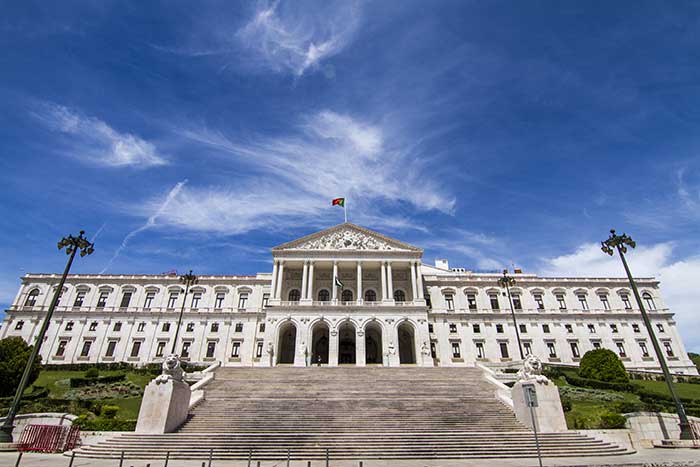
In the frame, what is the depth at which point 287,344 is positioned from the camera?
152 ft

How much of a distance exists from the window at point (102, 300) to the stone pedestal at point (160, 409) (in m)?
38.8

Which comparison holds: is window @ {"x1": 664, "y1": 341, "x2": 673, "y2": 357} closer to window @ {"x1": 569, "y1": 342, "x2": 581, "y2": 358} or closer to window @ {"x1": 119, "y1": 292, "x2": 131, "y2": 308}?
window @ {"x1": 569, "y1": 342, "x2": 581, "y2": 358}

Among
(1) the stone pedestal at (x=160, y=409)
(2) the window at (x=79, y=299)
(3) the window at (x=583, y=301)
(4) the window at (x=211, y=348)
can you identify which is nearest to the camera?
(1) the stone pedestal at (x=160, y=409)

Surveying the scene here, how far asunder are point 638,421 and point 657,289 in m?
41.9

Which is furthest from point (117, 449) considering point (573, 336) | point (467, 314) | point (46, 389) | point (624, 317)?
point (624, 317)

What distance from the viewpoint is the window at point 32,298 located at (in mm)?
49094

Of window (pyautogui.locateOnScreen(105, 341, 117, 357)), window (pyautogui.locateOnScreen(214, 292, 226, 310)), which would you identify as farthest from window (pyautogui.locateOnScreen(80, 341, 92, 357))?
window (pyautogui.locateOnScreen(214, 292, 226, 310))

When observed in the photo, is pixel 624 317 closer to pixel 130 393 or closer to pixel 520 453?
pixel 520 453

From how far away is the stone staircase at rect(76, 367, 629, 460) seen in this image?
15.2 meters

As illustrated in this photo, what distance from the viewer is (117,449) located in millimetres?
15453

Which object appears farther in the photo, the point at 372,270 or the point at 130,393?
the point at 372,270

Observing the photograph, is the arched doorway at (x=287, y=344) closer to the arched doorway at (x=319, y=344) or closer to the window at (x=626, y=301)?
the arched doorway at (x=319, y=344)

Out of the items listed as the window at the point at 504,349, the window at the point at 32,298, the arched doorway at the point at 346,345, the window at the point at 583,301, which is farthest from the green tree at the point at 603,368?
the window at the point at 32,298

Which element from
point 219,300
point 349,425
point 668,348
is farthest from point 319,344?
point 668,348
